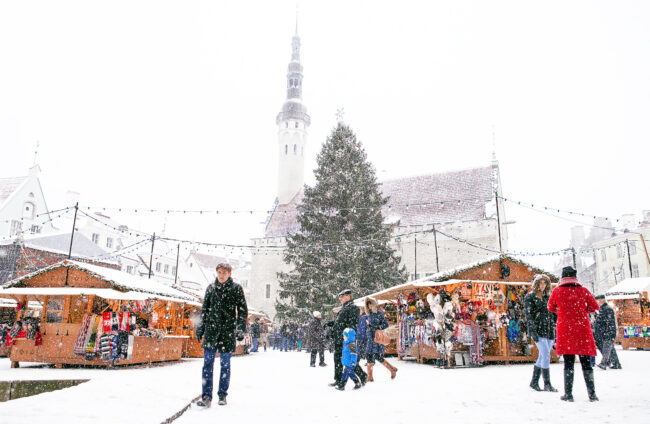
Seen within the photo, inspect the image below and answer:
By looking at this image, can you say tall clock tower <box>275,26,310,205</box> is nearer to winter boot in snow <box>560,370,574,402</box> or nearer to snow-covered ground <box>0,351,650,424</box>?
snow-covered ground <box>0,351,650,424</box>

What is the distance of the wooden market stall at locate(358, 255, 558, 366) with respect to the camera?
12922 millimetres

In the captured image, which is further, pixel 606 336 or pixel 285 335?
pixel 285 335

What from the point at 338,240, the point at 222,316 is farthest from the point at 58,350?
the point at 338,240

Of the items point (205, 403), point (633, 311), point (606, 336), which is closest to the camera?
point (205, 403)

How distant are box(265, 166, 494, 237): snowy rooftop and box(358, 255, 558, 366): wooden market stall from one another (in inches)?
743

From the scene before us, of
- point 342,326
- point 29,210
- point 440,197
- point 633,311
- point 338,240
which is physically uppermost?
point 440,197

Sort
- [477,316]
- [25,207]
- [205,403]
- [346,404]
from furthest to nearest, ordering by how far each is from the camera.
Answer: [25,207] → [477,316] → [346,404] → [205,403]

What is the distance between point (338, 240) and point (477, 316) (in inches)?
555

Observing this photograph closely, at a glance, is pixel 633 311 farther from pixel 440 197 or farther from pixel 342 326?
pixel 342 326

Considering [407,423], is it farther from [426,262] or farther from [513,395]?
[426,262]

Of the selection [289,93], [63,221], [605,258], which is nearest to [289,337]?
[63,221]

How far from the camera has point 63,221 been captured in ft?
138

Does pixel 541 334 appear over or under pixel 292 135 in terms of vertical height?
under

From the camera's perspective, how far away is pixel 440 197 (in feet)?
124
